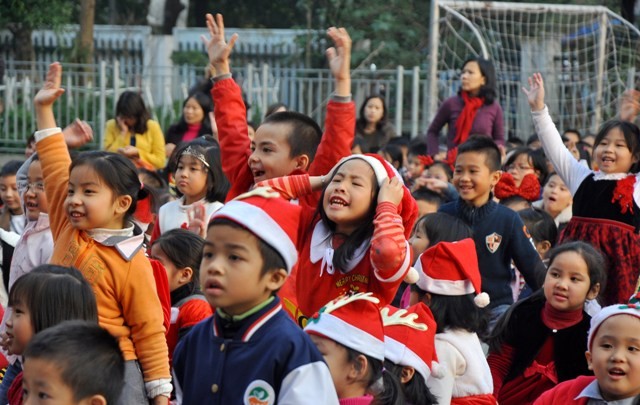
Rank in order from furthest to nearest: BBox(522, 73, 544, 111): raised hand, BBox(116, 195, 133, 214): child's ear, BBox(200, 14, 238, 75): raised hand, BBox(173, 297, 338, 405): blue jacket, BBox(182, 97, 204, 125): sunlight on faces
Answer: BBox(182, 97, 204, 125): sunlight on faces, BBox(522, 73, 544, 111): raised hand, BBox(200, 14, 238, 75): raised hand, BBox(116, 195, 133, 214): child's ear, BBox(173, 297, 338, 405): blue jacket

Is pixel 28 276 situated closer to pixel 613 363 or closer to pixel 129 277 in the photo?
pixel 129 277

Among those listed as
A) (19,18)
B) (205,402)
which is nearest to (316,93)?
(19,18)

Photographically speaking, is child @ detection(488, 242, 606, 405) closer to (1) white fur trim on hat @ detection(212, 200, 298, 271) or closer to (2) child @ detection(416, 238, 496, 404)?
(2) child @ detection(416, 238, 496, 404)

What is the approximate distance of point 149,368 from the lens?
4238 mm

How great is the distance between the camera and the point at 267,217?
3.45 m

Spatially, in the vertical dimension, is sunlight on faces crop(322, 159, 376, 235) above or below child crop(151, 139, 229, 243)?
above

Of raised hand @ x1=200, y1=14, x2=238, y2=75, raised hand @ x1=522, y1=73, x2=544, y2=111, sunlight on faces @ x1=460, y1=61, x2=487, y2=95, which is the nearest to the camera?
raised hand @ x1=200, y1=14, x2=238, y2=75

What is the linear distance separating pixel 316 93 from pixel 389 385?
12.2 meters

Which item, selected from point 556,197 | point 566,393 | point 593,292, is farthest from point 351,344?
point 556,197

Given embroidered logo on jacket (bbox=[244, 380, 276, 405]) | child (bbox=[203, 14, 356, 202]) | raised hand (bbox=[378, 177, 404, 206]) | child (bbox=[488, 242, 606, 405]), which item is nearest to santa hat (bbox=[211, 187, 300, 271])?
embroidered logo on jacket (bbox=[244, 380, 276, 405])

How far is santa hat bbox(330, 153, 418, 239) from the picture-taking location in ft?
14.3

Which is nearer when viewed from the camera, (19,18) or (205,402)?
(205,402)

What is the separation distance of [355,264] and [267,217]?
0.95 m

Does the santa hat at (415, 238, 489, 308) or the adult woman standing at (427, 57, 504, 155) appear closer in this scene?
the santa hat at (415, 238, 489, 308)
